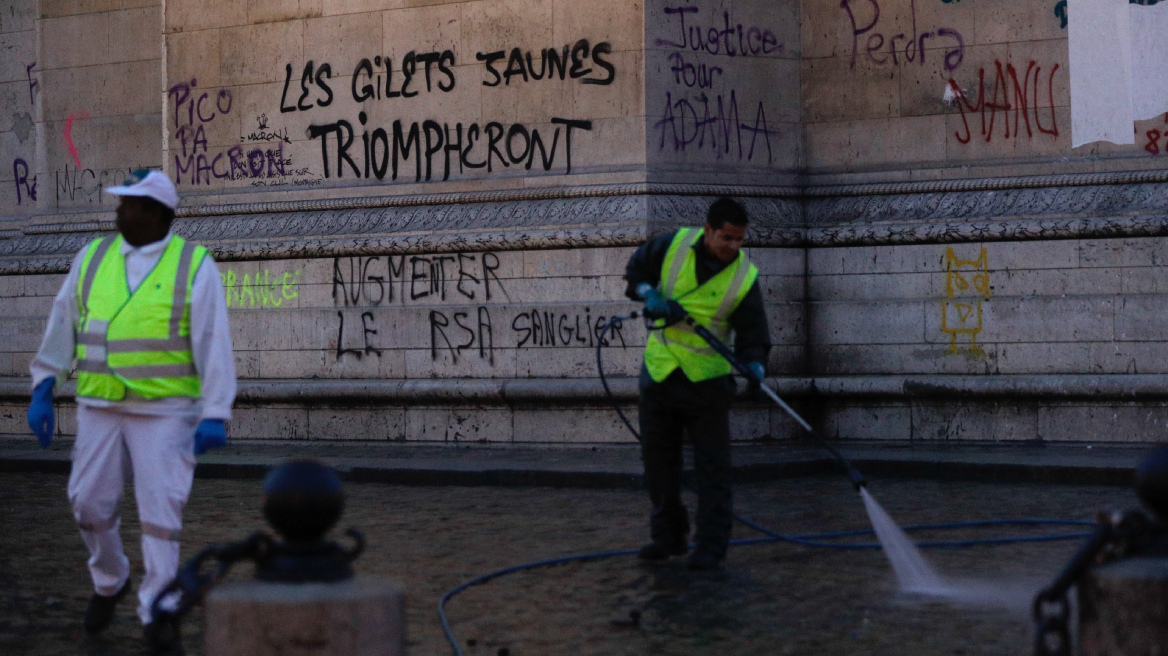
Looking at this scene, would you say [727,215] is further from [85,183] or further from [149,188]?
[85,183]

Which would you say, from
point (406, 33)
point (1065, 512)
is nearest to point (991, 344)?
point (1065, 512)

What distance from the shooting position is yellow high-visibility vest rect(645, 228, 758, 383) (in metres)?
7.78

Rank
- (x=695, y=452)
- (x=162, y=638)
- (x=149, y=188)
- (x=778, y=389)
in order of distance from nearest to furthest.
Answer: (x=162, y=638) < (x=149, y=188) < (x=695, y=452) < (x=778, y=389)

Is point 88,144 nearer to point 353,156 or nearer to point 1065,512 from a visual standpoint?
point 353,156

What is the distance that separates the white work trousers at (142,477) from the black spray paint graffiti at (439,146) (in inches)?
279

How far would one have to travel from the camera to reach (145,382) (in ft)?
19.8

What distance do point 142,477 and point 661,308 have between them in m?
2.61

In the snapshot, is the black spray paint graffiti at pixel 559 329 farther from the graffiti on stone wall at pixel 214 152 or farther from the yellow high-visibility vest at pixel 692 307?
the yellow high-visibility vest at pixel 692 307

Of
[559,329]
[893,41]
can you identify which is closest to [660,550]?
[559,329]

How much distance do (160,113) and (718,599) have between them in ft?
35.2

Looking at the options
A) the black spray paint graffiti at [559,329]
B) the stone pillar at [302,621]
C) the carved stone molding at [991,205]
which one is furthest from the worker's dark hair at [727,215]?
the carved stone molding at [991,205]

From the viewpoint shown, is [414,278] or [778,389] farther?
[414,278]

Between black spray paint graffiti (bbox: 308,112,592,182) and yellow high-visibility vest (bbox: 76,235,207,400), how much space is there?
22.6 feet

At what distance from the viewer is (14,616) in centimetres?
657
